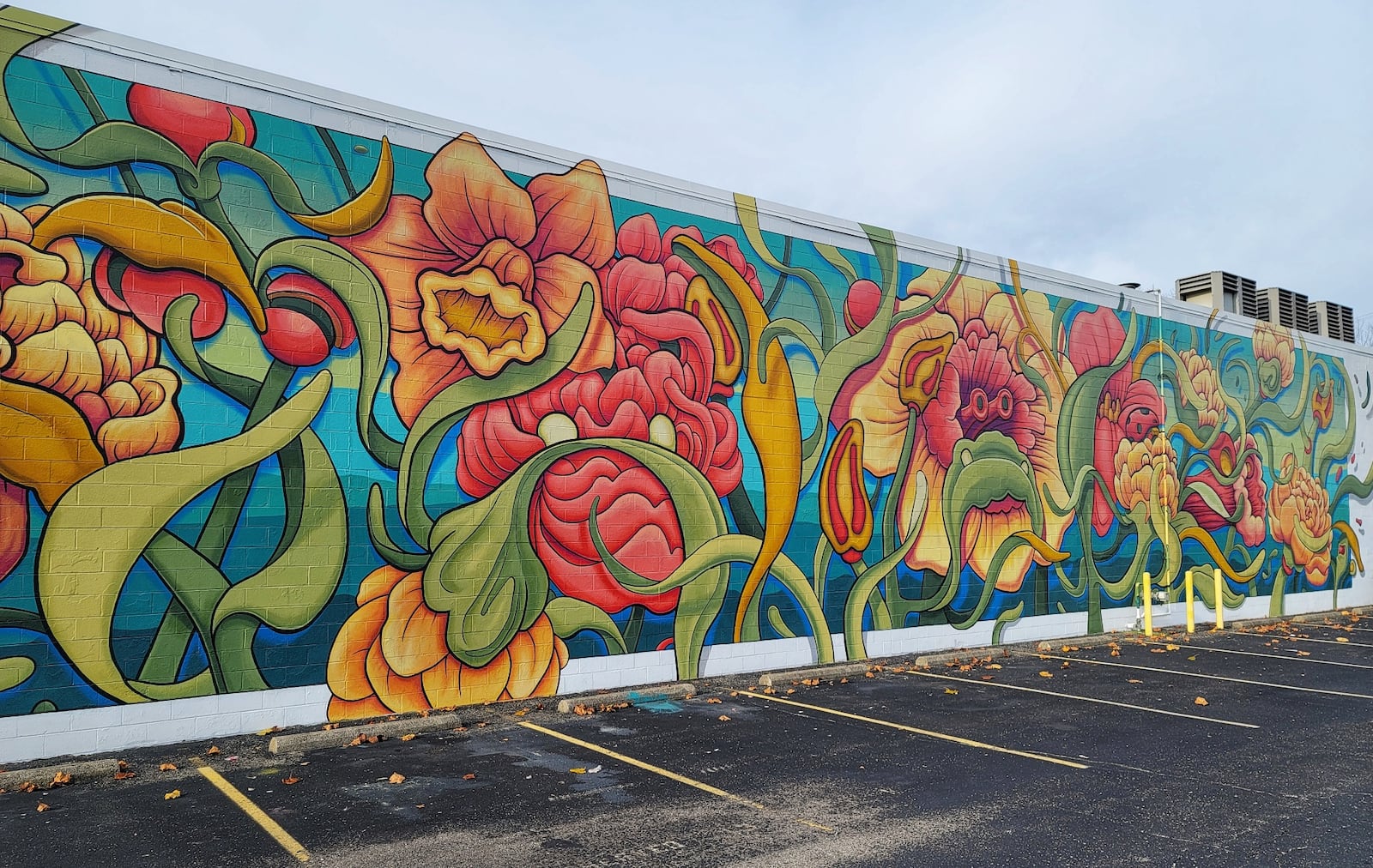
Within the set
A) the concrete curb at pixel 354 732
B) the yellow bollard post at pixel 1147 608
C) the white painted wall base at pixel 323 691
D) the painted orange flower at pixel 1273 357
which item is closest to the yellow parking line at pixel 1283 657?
the yellow bollard post at pixel 1147 608

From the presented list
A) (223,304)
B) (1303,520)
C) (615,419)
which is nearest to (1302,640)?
(1303,520)

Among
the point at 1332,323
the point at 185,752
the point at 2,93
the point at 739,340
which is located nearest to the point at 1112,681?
the point at 739,340

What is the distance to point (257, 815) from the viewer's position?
677cm

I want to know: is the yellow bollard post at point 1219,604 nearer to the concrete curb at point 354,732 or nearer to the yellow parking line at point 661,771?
the yellow parking line at point 661,771

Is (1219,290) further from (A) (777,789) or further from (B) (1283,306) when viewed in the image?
(A) (777,789)

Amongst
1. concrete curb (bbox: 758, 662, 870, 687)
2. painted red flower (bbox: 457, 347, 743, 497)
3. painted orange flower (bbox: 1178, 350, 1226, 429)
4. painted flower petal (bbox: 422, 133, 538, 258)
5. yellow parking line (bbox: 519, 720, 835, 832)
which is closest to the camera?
yellow parking line (bbox: 519, 720, 835, 832)

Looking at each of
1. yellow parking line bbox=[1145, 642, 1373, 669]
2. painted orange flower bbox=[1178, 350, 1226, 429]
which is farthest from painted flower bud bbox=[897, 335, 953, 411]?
painted orange flower bbox=[1178, 350, 1226, 429]

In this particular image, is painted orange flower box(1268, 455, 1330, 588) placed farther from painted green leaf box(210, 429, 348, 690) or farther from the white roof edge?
painted green leaf box(210, 429, 348, 690)

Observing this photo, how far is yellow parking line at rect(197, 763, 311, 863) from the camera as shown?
19.9 feet

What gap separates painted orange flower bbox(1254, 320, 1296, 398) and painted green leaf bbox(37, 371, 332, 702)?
66.4ft

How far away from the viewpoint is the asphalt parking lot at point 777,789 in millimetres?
6082

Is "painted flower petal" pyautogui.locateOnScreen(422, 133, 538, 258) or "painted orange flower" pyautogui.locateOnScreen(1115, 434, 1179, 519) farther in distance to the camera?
"painted orange flower" pyautogui.locateOnScreen(1115, 434, 1179, 519)

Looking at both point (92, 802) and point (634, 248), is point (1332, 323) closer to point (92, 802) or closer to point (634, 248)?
point (634, 248)

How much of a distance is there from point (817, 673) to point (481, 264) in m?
6.39
